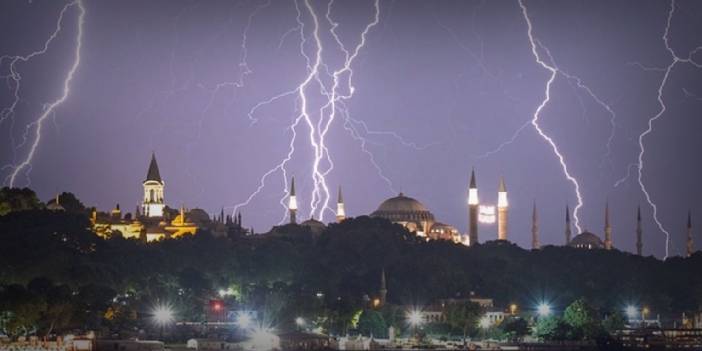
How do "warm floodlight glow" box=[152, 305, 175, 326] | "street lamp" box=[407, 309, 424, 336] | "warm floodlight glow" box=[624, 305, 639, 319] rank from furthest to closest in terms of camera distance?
1. "warm floodlight glow" box=[624, 305, 639, 319]
2. "street lamp" box=[407, 309, 424, 336]
3. "warm floodlight glow" box=[152, 305, 175, 326]

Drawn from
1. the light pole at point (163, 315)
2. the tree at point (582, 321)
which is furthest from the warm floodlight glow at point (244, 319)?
the tree at point (582, 321)

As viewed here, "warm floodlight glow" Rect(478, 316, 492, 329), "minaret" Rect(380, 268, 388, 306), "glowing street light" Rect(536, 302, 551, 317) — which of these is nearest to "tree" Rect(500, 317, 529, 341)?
"warm floodlight glow" Rect(478, 316, 492, 329)

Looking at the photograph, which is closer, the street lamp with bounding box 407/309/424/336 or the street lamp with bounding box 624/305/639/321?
the street lamp with bounding box 407/309/424/336

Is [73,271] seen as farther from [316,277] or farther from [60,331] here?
[316,277]

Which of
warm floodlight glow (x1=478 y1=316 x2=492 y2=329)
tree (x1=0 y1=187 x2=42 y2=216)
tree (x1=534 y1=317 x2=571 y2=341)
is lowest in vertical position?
tree (x1=534 y1=317 x2=571 y2=341)

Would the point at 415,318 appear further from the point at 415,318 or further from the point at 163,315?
the point at 163,315

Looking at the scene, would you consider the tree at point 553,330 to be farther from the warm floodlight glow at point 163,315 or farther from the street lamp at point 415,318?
the warm floodlight glow at point 163,315

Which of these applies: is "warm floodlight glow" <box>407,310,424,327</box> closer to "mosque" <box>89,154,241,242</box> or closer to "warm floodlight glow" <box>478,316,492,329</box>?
"warm floodlight glow" <box>478,316,492,329</box>
